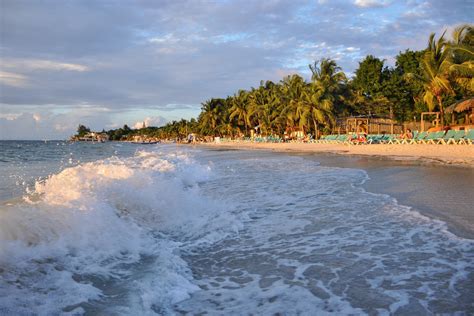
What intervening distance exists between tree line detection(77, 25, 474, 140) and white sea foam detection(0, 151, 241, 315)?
2389 cm

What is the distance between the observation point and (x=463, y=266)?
13.5 feet

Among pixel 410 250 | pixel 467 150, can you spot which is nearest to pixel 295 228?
pixel 410 250

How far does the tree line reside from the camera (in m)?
28.7

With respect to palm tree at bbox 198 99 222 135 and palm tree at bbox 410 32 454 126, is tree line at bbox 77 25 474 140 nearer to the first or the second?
palm tree at bbox 410 32 454 126

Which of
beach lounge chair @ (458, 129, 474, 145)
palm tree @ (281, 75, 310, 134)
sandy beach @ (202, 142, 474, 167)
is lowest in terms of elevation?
sandy beach @ (202, 142, 474, 167)

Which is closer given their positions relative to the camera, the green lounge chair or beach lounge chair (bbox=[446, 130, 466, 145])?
beach lounge chair (bbox=[446, 130, 466, 145])

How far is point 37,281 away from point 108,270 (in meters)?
0.75

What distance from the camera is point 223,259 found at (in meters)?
4.80

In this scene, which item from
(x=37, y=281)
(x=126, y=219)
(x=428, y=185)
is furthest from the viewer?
(x=428, y=185)

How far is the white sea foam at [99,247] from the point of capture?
11.5ft

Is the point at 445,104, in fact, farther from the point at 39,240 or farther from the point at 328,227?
the point at 39,240

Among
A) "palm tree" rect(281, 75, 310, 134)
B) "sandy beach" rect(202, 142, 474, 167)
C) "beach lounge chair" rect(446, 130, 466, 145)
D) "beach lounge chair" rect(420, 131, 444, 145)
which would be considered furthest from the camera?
"palm tree" rect(281, 75, 310, 134)

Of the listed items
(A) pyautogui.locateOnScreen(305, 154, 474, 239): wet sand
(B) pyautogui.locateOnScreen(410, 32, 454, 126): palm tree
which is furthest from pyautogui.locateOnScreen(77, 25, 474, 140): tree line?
(A) pyautogui.locateOnScreen(305, 154, 474, 239): wet sand

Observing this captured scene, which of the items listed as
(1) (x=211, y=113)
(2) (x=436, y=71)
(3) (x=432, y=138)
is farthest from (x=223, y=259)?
(1) (x=211, y=113)
